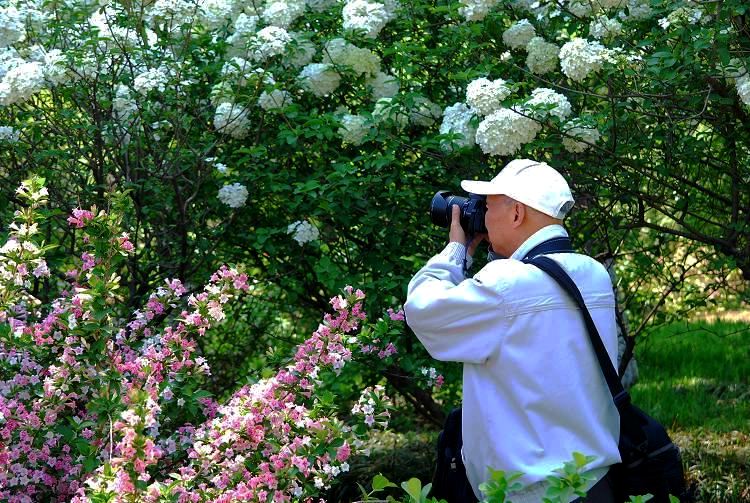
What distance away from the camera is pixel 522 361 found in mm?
2383

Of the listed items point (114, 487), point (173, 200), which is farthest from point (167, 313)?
point (114, 487)

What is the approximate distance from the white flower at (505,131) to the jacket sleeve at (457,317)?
4.77 feet

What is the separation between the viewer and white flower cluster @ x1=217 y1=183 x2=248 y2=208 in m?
4.42

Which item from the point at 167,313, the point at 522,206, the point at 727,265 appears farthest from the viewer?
the point at 727,265

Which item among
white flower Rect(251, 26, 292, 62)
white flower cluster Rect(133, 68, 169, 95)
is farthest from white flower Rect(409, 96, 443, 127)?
white flower cluster Rect(133, 68, 169, 95)

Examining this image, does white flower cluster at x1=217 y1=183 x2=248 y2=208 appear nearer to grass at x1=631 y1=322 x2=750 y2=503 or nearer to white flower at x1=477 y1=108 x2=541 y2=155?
white flower at x1=477 y1=108 x2=541 y2=155

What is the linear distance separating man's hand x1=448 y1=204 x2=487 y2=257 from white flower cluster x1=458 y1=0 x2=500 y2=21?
179 centimetres

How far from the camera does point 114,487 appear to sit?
2396 millimetres

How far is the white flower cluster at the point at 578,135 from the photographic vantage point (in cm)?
390

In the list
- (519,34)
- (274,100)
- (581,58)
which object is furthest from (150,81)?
(581,58)

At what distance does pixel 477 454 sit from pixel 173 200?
8.50 feet

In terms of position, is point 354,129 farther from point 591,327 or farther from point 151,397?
point 591,327

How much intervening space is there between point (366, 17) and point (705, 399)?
337 centimetres

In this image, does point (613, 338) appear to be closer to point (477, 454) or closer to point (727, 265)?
point (477, 454)
